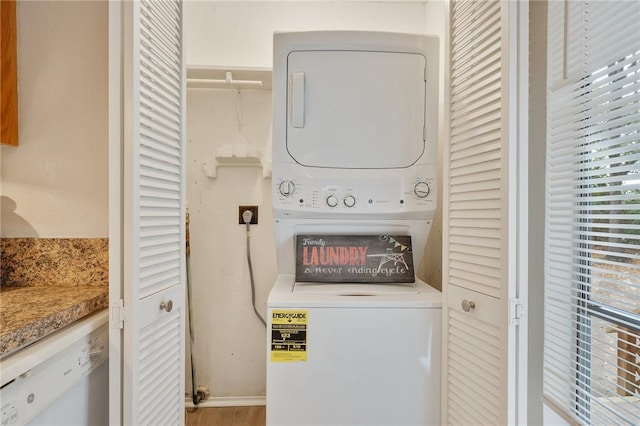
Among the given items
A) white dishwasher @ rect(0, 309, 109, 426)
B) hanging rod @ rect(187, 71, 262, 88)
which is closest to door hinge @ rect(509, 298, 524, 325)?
white dishwasher @ rect(0, 309, 109, 426)

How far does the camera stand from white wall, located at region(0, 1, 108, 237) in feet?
4.39

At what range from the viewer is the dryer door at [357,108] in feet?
5.45

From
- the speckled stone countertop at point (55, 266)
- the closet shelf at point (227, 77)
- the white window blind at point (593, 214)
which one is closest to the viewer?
the white window blind at point (593, 214)

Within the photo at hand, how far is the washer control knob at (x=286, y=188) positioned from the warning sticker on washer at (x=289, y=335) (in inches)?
21.8

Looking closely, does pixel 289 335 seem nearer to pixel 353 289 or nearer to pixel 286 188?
pixel 353 289

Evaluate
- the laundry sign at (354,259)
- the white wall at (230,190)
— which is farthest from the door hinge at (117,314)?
the white wall at (230,190)

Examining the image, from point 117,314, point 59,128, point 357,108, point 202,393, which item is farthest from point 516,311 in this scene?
point 202,393

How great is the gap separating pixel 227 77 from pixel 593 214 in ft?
5.94

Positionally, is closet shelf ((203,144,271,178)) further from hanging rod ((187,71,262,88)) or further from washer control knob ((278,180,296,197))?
washer control knob ((278,180,296,197))

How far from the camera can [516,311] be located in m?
1.08

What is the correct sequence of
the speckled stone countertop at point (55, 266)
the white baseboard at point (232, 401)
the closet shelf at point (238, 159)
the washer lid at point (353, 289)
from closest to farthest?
the speckled stone countertop at point (55, 266), the washer lid at point (353, 289), the closet shelf at point (238, 159), the white baseboard at point (232, 401)

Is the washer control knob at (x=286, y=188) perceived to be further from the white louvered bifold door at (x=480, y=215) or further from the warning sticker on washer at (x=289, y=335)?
the white louvered bifold door at (x=480, y=215)

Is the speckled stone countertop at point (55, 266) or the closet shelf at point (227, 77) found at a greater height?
the closet shelf at point (227, 77)

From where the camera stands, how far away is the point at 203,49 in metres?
2.18
